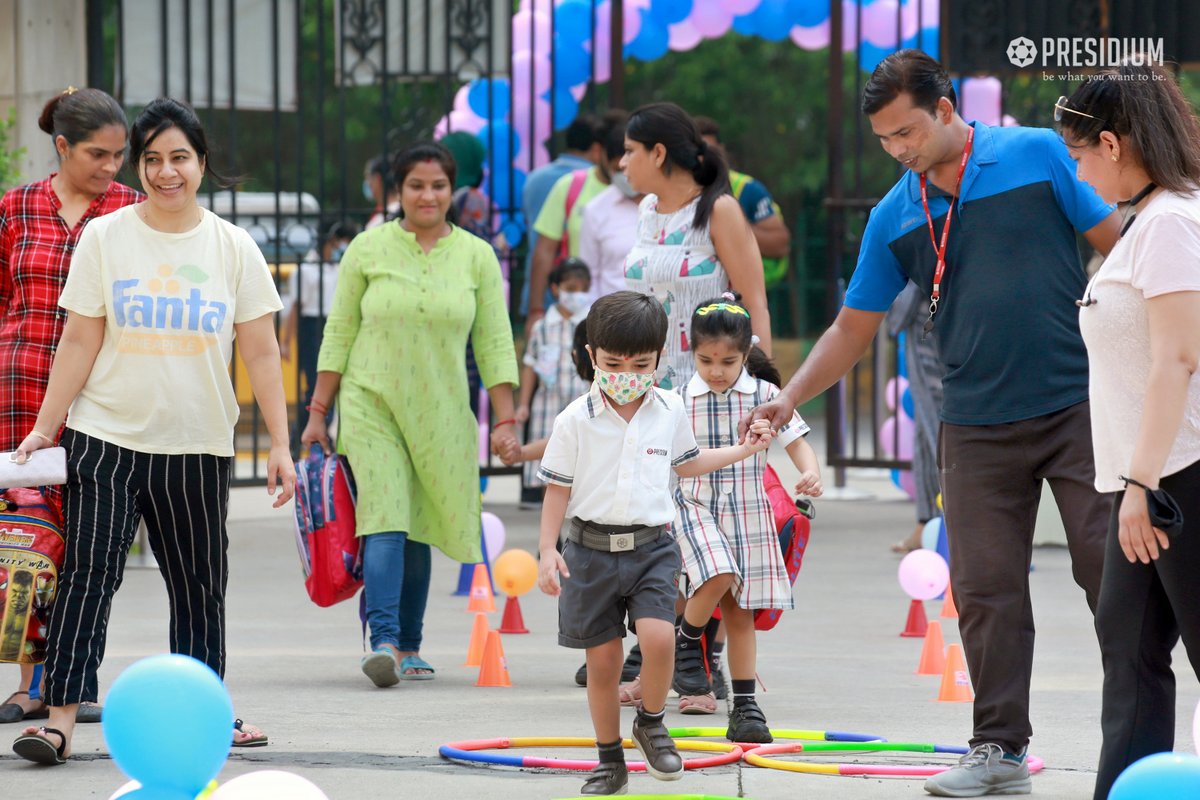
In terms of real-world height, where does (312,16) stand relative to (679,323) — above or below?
above

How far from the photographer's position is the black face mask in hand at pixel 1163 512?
3764mm

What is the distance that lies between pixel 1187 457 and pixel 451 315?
3325mm

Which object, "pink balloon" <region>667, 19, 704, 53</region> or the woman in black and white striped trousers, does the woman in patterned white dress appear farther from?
"pink balloon" <region>667, 19, 704, 53</region>

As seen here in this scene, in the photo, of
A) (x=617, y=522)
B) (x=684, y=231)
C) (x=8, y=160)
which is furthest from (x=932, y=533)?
(x=8, y=160)

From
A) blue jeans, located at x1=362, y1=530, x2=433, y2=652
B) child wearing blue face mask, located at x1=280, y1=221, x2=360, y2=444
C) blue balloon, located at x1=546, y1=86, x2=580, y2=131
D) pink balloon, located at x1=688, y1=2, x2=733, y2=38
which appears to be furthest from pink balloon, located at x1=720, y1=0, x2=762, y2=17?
blue jeans, located at x1=362, y1=530, x2=433, y2=652

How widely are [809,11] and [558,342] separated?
360 centimetres

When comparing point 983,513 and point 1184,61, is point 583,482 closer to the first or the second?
point 983,513

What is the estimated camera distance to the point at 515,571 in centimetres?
751

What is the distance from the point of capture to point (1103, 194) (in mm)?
4078

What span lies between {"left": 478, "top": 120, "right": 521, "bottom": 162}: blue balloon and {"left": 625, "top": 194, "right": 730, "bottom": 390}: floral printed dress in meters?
4.26

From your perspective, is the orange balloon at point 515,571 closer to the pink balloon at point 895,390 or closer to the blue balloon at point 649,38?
the pink balloon at point 895,390

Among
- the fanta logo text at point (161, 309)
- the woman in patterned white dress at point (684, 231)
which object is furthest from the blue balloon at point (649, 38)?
the fanta logo text at point (161, 309)

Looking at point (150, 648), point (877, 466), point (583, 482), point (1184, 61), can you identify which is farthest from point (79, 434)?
point (1184, 61)

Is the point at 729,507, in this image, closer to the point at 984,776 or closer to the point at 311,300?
the point at 984,776
